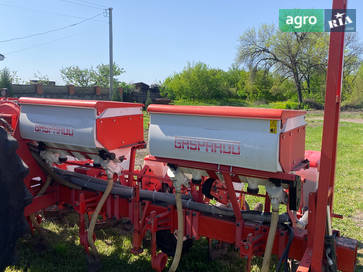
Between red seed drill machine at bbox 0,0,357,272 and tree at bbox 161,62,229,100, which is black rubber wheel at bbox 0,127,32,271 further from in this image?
tree at bbox 161,62,229,100

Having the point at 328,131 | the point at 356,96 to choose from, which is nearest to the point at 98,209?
the point at 328,131

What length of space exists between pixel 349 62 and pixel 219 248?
33.2 m

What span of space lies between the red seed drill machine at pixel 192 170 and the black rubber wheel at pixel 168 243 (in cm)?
1

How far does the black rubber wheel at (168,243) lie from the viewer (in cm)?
350

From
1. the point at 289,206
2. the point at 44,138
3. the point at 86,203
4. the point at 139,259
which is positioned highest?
the point at 44,138

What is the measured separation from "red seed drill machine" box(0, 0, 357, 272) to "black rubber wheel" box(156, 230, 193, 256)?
13 mm

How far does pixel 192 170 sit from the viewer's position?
261cm

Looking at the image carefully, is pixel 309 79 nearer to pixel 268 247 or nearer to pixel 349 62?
pixel 349 62

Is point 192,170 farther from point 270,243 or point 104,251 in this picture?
point 104,251

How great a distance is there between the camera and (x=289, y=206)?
2.47 m

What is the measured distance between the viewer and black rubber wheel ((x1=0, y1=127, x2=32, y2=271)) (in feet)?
8.27

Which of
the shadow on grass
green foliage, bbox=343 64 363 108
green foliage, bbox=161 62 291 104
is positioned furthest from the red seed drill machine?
green foliage, bbox=161 62 291 104

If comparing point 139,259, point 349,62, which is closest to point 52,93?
point 139,259

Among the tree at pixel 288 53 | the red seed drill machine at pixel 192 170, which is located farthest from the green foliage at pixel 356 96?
the red seed drill machine at pixel 192 170
